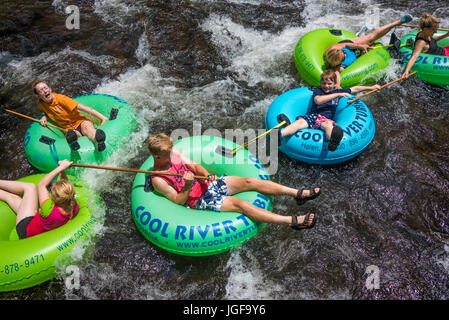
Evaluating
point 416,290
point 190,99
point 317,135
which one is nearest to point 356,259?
point 416,290

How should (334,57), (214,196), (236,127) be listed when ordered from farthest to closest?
(236,127)
(334,57)
(214,196)

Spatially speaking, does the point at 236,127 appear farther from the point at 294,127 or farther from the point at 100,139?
the point at 100,139

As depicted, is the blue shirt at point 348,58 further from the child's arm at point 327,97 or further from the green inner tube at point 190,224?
the green inner tube at point 190,224

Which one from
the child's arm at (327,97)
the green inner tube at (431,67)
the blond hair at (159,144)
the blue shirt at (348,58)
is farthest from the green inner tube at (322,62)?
the blond hair at (159,144)

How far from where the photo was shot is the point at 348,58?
570 centimetres

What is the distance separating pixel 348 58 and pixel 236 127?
7.66ft

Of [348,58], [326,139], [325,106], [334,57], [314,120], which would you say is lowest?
[326,139]

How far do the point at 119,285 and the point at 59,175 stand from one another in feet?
4.90

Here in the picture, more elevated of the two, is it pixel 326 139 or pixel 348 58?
pixel 348 58

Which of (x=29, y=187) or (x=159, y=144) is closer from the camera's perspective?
(x=159, y=144)

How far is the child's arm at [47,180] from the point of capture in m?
3.73

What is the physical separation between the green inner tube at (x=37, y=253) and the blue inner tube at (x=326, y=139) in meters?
2.70

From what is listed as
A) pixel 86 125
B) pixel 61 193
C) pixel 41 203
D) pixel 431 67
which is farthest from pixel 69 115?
pixel 431 67
